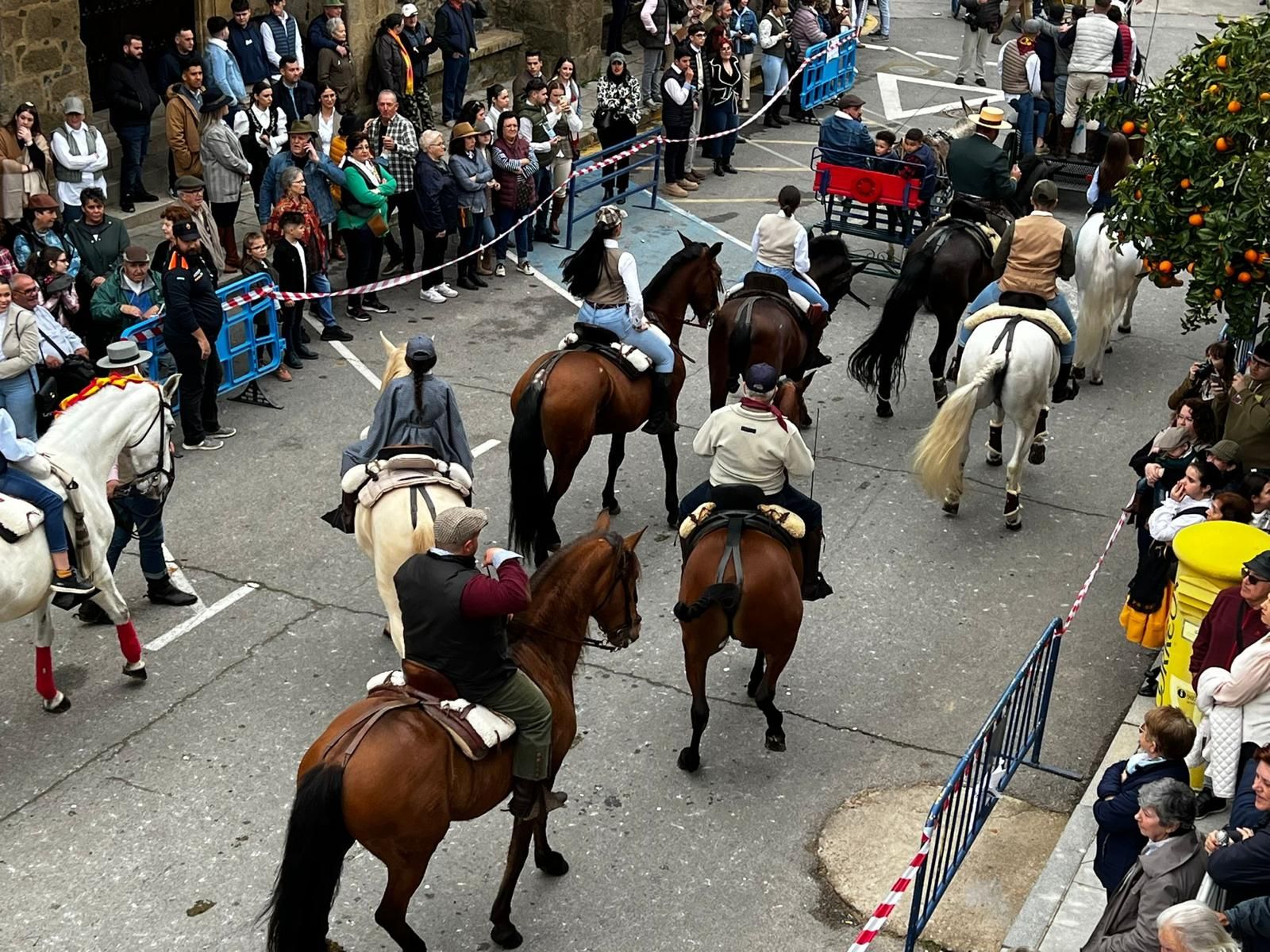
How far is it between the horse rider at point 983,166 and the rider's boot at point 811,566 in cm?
681

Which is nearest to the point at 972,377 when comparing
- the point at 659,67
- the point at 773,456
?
the point at 773,456

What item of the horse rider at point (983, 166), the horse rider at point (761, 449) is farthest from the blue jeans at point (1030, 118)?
the horse rider at point (761, 449)

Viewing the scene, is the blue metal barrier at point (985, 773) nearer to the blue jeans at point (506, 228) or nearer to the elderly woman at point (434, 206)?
the elderly woman at point (434, 206)

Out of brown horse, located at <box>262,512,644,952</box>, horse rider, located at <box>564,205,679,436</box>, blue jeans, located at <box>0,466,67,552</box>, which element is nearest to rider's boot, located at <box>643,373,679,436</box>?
horse rider, located at <box>564,205,679,436</box>

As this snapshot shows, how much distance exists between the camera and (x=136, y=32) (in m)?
18.1

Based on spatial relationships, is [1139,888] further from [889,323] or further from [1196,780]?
[889,323]

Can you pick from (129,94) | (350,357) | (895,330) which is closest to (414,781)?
(895,330)

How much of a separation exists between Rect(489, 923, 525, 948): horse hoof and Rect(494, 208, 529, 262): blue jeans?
10.1 m

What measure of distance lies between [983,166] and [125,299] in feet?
26.9

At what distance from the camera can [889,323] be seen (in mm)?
13039

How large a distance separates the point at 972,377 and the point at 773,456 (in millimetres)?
3197

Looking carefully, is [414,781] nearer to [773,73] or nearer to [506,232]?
[506,232]

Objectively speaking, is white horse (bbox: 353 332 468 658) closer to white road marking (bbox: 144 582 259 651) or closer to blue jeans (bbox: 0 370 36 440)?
white road marking (bbox: 144 582 259 651)

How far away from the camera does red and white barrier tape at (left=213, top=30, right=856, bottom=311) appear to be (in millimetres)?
13336
